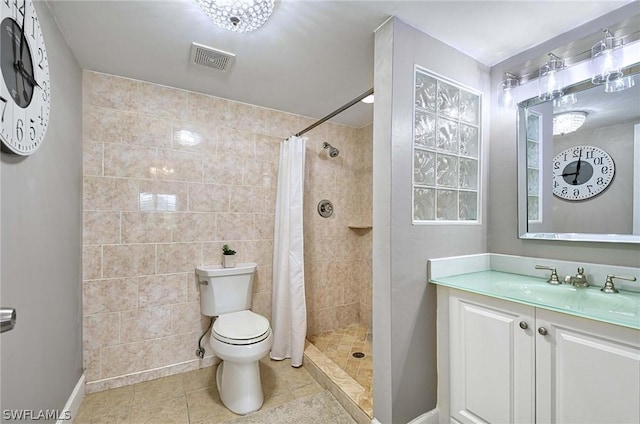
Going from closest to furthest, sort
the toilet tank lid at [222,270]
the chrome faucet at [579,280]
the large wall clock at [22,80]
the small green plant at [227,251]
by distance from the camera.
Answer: the large wall clock at [22,80] → the chrome faucet at [579,280] → the toilet tank lid at [222,270] → the small green plant at [227,251]

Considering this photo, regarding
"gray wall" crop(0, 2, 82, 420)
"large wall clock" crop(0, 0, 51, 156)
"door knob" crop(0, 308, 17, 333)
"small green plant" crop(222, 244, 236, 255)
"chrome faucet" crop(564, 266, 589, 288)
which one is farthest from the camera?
"small green plant" crop(222, 244, 236, 255)

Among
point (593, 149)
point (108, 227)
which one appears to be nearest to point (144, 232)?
point (108, 227)

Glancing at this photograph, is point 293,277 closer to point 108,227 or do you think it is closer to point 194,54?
point 108,227

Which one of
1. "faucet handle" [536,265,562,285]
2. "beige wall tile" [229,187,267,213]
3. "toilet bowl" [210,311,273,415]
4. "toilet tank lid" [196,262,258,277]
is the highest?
"beige wall tile" [229,187,267,213]

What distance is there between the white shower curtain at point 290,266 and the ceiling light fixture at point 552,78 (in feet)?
5.34

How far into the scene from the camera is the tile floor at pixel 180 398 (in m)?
1.63

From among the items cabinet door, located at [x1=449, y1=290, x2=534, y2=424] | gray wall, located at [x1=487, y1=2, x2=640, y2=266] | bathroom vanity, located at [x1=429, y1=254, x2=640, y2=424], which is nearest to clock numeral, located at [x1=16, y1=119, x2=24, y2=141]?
bathroom vanity, located at [x1=429, y1=254, x2=640, y2=424]

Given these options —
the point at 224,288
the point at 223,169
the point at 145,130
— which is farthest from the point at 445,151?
the point at 145,130

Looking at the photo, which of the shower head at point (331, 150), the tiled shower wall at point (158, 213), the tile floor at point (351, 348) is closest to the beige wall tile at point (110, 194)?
the tiled shower wall at point (158, 213)

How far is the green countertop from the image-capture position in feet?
3.22

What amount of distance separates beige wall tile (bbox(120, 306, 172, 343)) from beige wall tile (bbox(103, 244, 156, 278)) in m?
0.28

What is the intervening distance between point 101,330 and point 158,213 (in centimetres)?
87

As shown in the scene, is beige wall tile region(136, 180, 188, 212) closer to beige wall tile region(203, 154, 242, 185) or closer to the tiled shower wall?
the tiled shower wall

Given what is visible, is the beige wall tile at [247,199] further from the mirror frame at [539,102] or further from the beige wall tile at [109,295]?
the mirror frame at [539,102]
